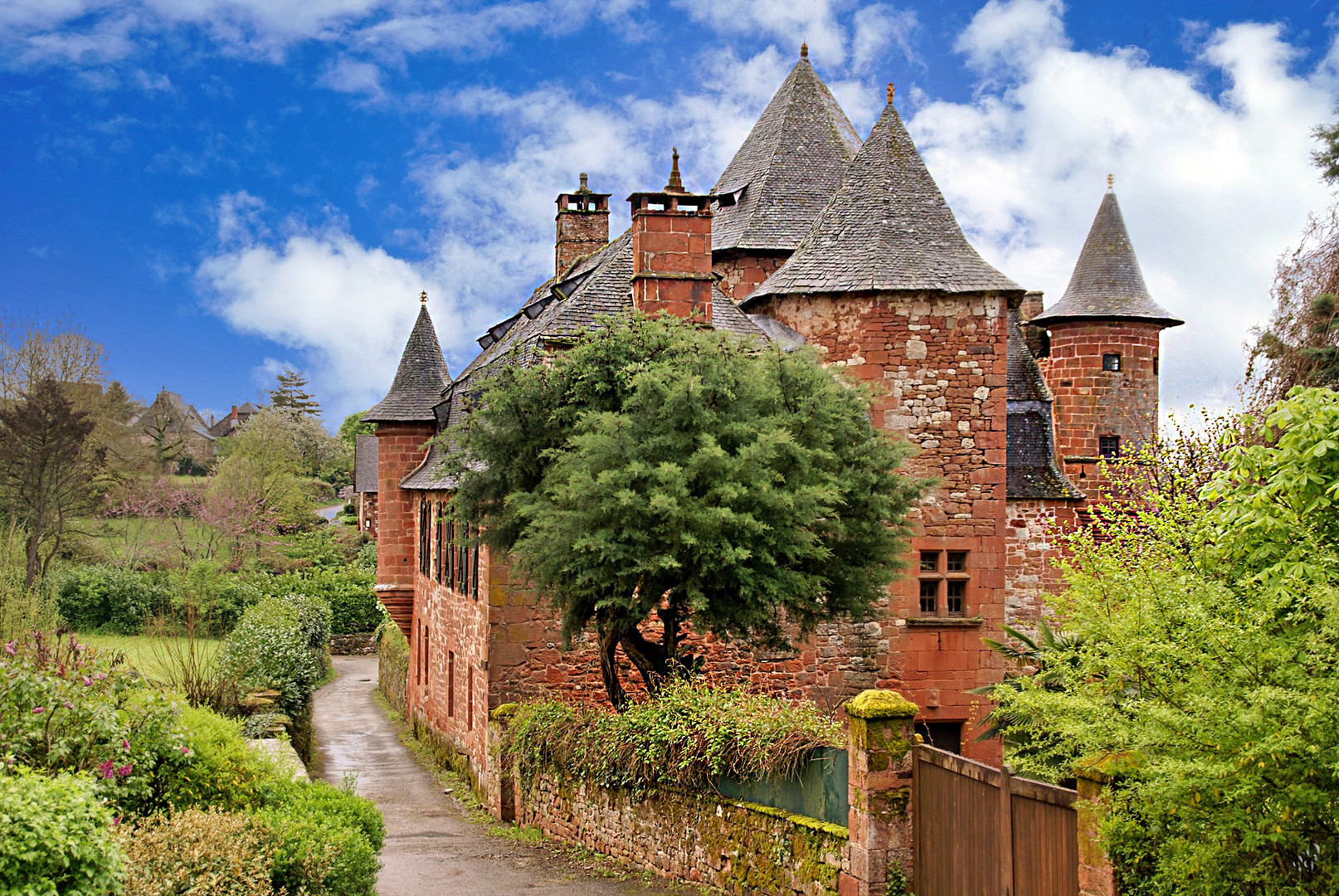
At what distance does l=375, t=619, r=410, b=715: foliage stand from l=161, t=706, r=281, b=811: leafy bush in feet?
63.8

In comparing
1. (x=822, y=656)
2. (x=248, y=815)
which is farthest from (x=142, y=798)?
(x=822, y=656)

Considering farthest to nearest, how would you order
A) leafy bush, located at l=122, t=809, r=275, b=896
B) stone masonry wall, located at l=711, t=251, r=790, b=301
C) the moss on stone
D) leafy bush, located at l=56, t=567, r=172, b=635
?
1. leafy bush, located at l=56, t=567, r=172, b=635
2. stone masonry wall, located at l=711, t=251, r=790, b=301
3. the moss on stone
4. leafy bush, located at l=122, t=809, r=275, b=896

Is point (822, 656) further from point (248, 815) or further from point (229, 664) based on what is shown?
point (248, 815)

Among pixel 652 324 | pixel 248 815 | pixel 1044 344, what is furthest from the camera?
pixel 1044 344

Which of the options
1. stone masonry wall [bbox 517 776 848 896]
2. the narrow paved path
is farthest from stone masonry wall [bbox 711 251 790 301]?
stone masonry wall [bbox 517 776 848 896]

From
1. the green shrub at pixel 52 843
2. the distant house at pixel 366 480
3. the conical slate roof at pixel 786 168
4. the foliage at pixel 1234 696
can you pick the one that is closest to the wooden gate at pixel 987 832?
the foliage at pixel 1234 696

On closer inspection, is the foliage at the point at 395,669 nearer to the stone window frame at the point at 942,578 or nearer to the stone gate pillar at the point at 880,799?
the stone window frame at the point at 942,578

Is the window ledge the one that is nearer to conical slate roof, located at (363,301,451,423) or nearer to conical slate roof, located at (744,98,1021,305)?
conical slate roof, located at (744,98,1021,305)

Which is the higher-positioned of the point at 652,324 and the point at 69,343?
the point at 69,343

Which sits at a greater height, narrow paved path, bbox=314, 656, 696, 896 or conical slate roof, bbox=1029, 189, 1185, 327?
conical slate roof, bbox=1029, 189, 1185, 327

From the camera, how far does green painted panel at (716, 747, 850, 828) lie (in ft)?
33.5

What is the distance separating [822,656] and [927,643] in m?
1.79

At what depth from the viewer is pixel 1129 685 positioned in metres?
7.29

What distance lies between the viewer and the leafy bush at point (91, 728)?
863 centimetres
